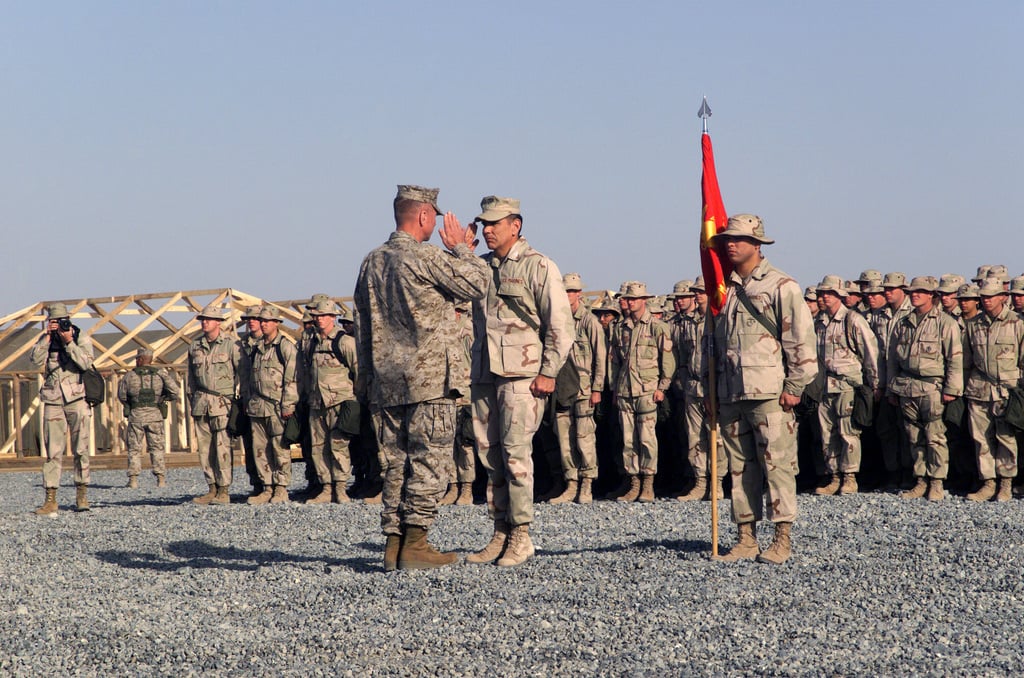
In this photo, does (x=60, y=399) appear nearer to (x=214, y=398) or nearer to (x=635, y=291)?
(x=214, y=398)

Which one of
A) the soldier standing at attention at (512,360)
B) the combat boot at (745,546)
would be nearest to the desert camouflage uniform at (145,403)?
the soldier standing at attention at (512,360)

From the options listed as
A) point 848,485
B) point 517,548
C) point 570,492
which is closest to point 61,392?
point 570,492

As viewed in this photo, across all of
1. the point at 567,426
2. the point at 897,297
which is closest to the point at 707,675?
the point at 567,426

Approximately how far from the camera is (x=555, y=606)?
256 inches

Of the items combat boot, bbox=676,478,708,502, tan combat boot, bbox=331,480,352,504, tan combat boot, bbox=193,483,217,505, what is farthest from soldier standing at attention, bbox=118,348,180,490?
combat boot, bbox=676,478,708,502

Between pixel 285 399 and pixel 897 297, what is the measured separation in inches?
286

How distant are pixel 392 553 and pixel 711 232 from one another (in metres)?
2.98

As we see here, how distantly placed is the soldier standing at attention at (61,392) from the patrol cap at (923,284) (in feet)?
29.6

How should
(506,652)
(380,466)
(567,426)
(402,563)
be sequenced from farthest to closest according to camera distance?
(380,466) → (567,426) → (402,563) → (506,652)

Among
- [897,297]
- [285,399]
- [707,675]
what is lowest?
[707,675]

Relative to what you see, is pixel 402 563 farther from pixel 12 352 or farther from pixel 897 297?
pixel 12 352

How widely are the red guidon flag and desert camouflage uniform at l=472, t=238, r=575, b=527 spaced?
111 cm

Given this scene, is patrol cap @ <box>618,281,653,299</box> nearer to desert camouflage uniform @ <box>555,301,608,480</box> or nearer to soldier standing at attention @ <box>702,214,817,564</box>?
desert camouflage uniform @ <box>555,301,608,480</box>

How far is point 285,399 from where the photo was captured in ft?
49.3
